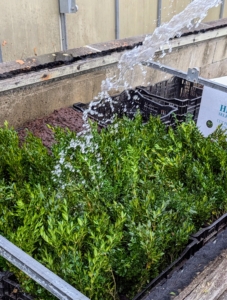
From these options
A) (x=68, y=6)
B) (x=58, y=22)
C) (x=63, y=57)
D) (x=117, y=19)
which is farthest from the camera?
(x=117, y=19)

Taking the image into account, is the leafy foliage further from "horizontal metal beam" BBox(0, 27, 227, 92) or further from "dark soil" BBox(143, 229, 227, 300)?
"horizontal metal beam" BBox(0, 27, 227, 92)

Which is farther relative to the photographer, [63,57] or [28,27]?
[28,27]

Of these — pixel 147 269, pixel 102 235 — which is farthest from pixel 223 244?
pixel 102 235

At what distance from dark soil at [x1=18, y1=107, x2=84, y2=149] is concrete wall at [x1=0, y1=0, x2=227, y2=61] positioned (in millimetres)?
1979

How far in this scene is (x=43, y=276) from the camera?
4.34ft

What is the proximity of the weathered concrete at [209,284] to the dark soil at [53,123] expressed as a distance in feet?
6.63

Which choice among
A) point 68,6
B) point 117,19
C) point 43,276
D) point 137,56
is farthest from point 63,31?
point 43,276

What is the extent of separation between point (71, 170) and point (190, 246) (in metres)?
0.87

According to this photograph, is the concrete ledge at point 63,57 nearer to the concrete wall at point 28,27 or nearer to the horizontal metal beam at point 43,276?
the concrete wall at point 28,27

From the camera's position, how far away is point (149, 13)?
7.00 metres

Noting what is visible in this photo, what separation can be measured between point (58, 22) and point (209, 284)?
4.86 m

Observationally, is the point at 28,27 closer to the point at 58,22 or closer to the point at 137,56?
the point at 58,22

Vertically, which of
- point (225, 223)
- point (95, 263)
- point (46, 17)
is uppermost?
point (46, 17)

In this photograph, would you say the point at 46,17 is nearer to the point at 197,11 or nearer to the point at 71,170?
the point at 197,11
